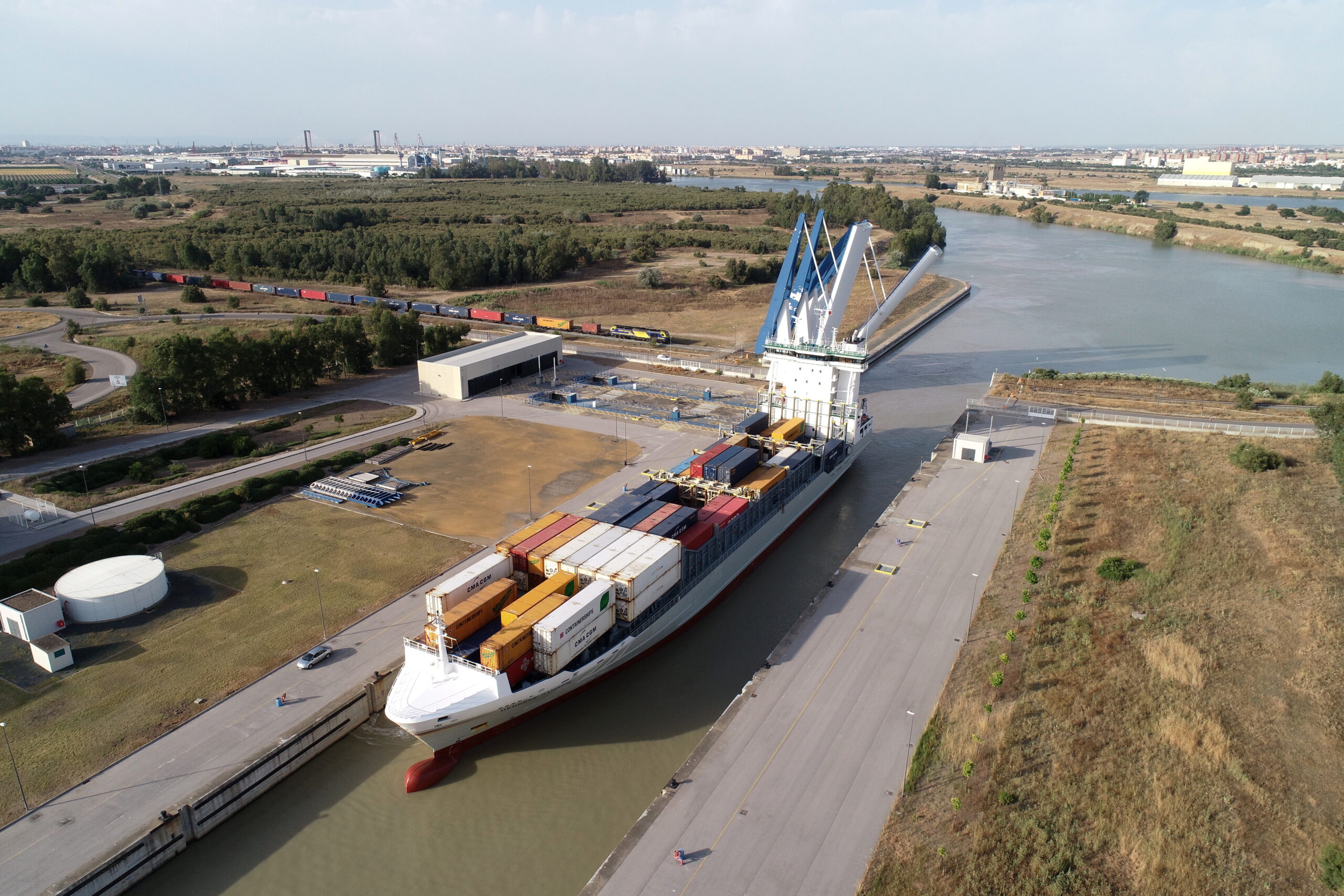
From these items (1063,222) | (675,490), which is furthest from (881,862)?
(1063,222)

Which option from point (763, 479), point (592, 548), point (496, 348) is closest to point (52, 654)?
point (592, 548)

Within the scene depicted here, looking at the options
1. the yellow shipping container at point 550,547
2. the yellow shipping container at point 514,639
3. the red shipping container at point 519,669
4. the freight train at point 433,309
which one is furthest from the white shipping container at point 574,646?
the freight train at point 433,309

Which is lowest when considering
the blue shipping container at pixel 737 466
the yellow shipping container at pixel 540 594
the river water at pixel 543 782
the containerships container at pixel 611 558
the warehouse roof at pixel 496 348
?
the river water at pixel 543 782

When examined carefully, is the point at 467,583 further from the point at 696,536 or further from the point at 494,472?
the point at 494,472

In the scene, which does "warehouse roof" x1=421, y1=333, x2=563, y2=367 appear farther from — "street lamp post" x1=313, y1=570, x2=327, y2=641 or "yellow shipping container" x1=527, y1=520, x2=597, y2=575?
"yellow shipping container" x1=527, y1=520, x2=597, y2=575

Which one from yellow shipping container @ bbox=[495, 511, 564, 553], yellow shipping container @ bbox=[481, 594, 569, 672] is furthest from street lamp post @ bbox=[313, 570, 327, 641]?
yellow shipping container @ bbox=[481, 594, 569, 672]

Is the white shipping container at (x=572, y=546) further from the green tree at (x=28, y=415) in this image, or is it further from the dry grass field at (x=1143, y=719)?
the green tree at (x=28, y=415)

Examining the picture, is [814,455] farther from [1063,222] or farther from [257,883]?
[1063,222]
